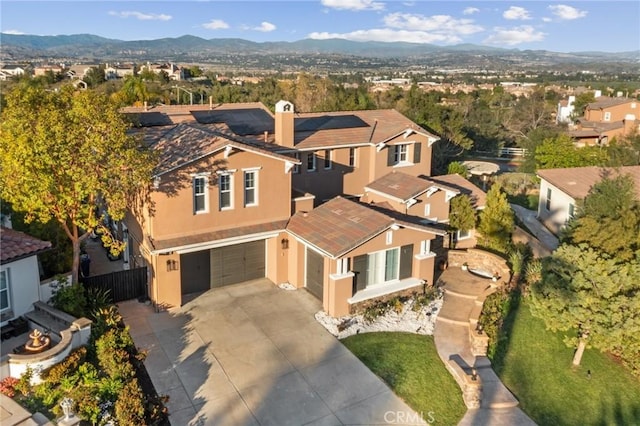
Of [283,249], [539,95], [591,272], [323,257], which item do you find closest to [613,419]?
[591,272]

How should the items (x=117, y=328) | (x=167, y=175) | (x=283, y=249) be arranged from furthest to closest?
1. (x=283, y=249)
2. (x=167, y=175)
3. (x=117, y=328)

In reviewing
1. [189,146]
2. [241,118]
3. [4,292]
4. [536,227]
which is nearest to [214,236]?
[189,146]

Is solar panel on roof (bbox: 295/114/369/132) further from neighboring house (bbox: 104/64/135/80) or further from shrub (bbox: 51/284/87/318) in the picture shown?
neighboring house (bbox: 104/64/135/80)

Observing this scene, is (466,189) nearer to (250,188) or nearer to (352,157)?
(352,157)

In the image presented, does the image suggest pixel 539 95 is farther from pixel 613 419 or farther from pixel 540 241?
pixel 613 419

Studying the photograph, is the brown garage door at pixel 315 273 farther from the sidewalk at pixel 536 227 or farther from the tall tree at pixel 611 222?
the sidewalk at pixel 536 227

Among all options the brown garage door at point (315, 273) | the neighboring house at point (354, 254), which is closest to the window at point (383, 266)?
the neighboring house at point (354, 254)
